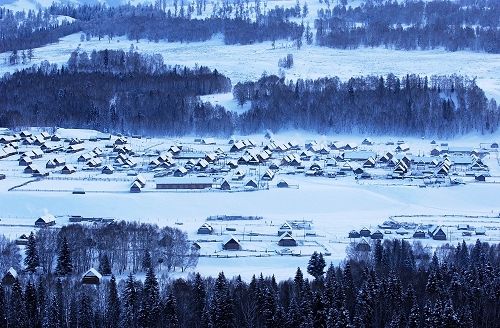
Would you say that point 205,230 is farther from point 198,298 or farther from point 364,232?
point 198,298

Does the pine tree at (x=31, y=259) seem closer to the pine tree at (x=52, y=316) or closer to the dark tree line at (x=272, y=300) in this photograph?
the dark tree line at (x=272, y=300)

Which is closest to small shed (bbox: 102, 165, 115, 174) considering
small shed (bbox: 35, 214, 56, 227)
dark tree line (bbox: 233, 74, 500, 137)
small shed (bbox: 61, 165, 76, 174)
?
small shed (bbox: 61, 165, 76, 174)

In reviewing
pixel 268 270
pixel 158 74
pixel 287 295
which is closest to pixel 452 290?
pixel 287 295

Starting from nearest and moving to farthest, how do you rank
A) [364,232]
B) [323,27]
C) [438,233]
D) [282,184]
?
1. [438,233]
2. [364,232]
3. [282,184]
4. [323,27]

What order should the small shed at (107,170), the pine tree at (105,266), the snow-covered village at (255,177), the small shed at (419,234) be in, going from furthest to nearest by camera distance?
the small shed at (107,170) → the small shed at (419,234) → the pine tree at (105,266) → the snow-covered village at (255,177)

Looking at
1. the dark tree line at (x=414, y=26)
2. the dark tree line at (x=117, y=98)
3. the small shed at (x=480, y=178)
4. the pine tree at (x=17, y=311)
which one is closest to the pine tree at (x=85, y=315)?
the pine tree at (x=17, y=311)

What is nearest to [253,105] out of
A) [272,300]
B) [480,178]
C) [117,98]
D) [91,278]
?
[117,98]
